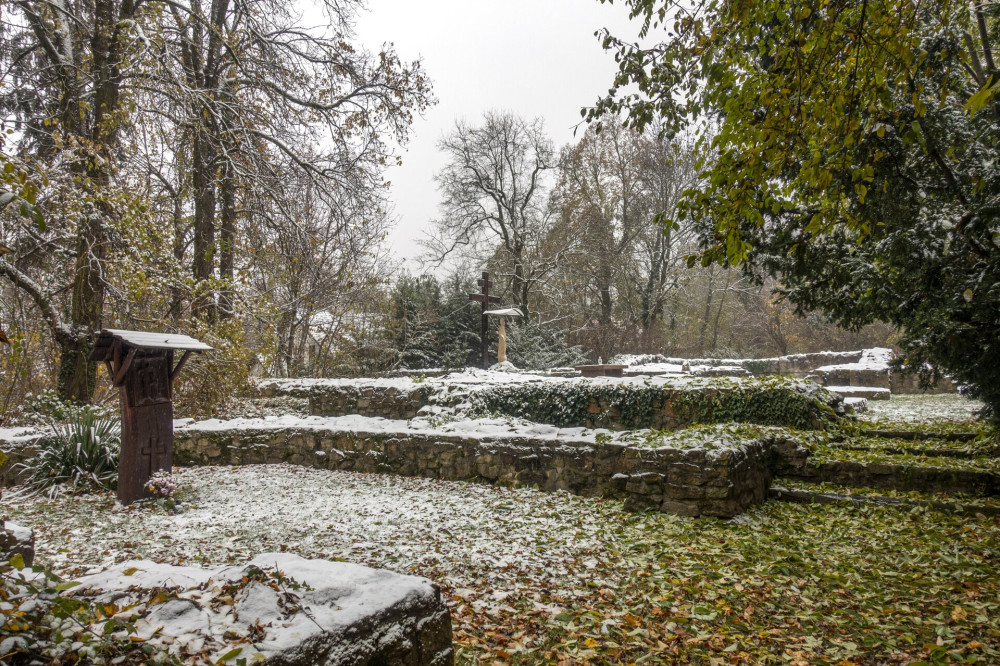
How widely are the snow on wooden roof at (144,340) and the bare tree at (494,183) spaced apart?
15.8 metres

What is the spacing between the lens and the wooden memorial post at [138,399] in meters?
5.18

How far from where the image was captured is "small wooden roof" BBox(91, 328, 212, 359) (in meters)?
5.10

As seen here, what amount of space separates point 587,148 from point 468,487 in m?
20.6

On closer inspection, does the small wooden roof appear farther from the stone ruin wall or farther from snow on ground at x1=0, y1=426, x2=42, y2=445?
the stone ruin wall

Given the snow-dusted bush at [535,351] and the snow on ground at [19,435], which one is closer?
the snow on ground at [19,435]

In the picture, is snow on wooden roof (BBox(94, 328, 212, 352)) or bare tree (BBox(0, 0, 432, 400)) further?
bare tree (BBox(0, 0, 432, 400))

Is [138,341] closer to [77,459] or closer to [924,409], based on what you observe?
[77,459]

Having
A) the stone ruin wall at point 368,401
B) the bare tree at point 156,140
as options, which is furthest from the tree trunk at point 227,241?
the stone ruin wall at point 368,401

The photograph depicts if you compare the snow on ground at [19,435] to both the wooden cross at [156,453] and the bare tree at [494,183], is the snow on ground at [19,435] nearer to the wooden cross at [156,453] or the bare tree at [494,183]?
the wooden cross at [156,453]

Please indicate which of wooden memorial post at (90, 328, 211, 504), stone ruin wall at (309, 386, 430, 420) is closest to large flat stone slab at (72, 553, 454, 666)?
wooden memorial post at (90, 328, 211, 504)

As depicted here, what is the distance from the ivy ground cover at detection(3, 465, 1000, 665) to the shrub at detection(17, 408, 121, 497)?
1.38ft

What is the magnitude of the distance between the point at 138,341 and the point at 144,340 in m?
0.08

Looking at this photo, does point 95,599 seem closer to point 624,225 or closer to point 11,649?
point 11,649

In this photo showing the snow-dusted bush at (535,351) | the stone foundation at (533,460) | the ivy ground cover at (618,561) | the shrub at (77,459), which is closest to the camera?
the ivy ground cover at (618,561)
